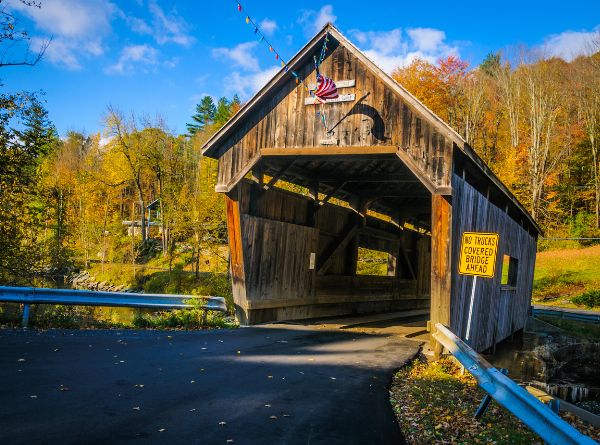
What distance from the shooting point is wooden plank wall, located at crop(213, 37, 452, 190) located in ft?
33.4

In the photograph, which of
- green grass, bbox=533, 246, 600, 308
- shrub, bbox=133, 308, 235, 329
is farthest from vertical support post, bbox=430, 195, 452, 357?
green grass, bbox=533, 246, 600, 308

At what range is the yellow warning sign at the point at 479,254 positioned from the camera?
752cm

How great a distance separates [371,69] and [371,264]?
24291 millimetres

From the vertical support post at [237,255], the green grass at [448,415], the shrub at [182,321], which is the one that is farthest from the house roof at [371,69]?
the green grass at [448,415]

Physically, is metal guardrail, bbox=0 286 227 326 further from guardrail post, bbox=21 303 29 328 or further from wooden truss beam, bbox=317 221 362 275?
wooden truss beam, bbox=317 221 362 275

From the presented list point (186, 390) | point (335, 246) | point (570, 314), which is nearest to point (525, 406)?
point (186, 390)

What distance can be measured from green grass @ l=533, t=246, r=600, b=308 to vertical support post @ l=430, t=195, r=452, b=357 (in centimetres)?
2094

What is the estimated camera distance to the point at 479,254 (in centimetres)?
778

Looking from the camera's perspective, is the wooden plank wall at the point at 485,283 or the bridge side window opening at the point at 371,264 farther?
the bridge side window opening at the point at 371,264

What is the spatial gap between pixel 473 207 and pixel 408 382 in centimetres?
548

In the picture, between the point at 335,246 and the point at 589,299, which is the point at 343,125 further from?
the point at 589,299

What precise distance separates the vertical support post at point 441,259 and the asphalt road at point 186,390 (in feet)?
3.90

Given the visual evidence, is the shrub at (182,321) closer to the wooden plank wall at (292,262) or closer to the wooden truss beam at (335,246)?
the wooden plank wall at (292,262)

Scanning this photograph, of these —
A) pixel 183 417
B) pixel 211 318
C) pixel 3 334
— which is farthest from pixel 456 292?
pixel 3 334
